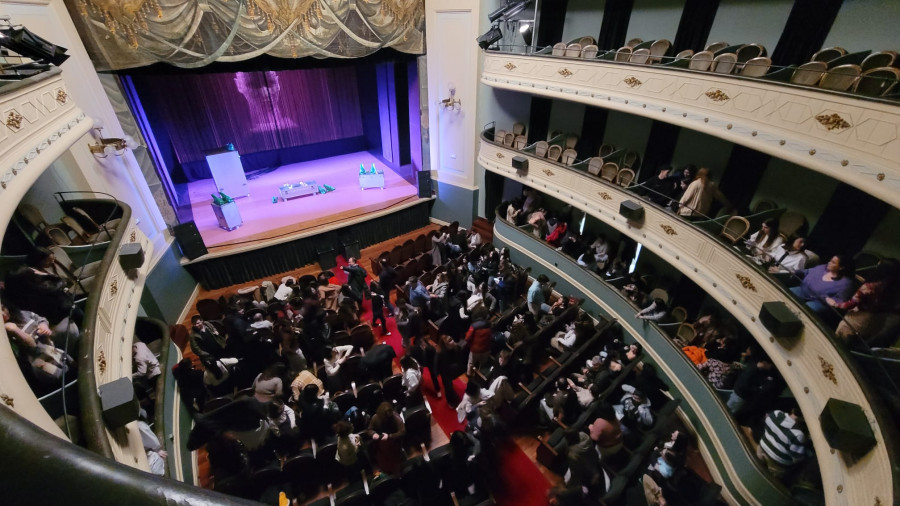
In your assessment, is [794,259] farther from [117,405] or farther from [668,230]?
[117,405]

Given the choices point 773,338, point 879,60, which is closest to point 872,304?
point 773,338

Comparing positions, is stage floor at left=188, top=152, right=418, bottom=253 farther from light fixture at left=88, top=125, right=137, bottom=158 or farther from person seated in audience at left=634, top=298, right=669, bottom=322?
person seated in audience at left=634, top=298, right=669, bottom=322

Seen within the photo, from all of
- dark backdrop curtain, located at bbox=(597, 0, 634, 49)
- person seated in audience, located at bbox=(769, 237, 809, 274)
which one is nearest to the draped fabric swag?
dark backdrop curtain, located at bbox=(597, 0, 634, 49)

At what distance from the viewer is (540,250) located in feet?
30.0

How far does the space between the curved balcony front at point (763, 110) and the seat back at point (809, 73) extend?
342 mm

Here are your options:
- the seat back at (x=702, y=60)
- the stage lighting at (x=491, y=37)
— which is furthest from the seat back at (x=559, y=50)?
the seat back at (x=702, y=60)

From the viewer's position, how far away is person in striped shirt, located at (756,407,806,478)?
4559 mm

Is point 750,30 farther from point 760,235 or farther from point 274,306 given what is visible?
point 274,306

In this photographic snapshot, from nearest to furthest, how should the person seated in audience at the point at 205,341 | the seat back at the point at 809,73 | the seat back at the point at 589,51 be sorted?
the seat back at the point at 809,73, the person seated in audience at the point at 205,341, the seat back at the point at 589,51

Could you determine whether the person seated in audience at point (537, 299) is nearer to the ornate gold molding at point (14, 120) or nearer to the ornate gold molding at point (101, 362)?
the ornate gold molding at point (101, 362)

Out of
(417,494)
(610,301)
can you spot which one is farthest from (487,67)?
(417,494)

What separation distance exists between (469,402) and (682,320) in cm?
432

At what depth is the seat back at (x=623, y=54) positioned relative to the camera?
707 centimetres

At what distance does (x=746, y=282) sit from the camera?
518cm
